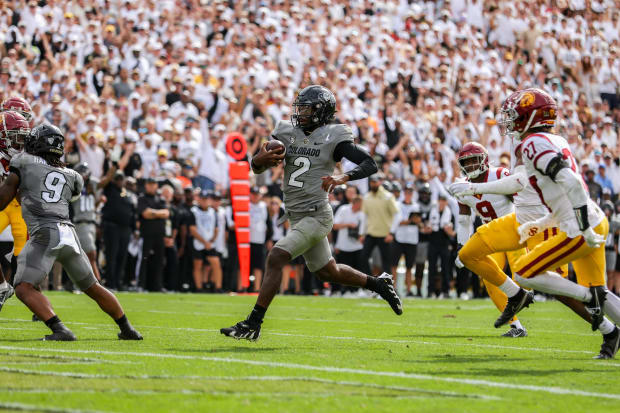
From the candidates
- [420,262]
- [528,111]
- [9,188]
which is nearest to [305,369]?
[528,111]

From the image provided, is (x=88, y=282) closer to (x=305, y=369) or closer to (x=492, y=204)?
(x=305, y=369)

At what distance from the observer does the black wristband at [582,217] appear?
22.5 feet

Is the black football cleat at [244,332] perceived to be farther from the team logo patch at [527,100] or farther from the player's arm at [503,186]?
the team logo patch at [527,100]

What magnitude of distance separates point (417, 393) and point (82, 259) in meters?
3.49

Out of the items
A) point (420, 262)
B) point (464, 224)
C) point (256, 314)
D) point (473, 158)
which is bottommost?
point (256, 314)

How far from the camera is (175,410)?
466 cm

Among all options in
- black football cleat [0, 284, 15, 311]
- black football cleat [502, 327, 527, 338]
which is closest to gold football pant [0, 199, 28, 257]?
black football cleat [0, 284, 15, 311]

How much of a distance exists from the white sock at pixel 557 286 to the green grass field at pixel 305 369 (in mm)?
470

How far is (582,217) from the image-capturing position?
22.5ft

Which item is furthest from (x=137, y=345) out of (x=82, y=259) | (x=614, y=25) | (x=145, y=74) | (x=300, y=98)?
(x=614, y=25)

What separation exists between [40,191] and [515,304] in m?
4.28

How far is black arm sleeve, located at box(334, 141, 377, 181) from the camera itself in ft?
26.3

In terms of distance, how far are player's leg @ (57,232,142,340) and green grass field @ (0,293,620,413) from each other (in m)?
0.21

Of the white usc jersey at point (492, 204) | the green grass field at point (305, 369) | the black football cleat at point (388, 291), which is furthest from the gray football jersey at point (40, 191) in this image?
the white usc jersey at point (492, 204)
